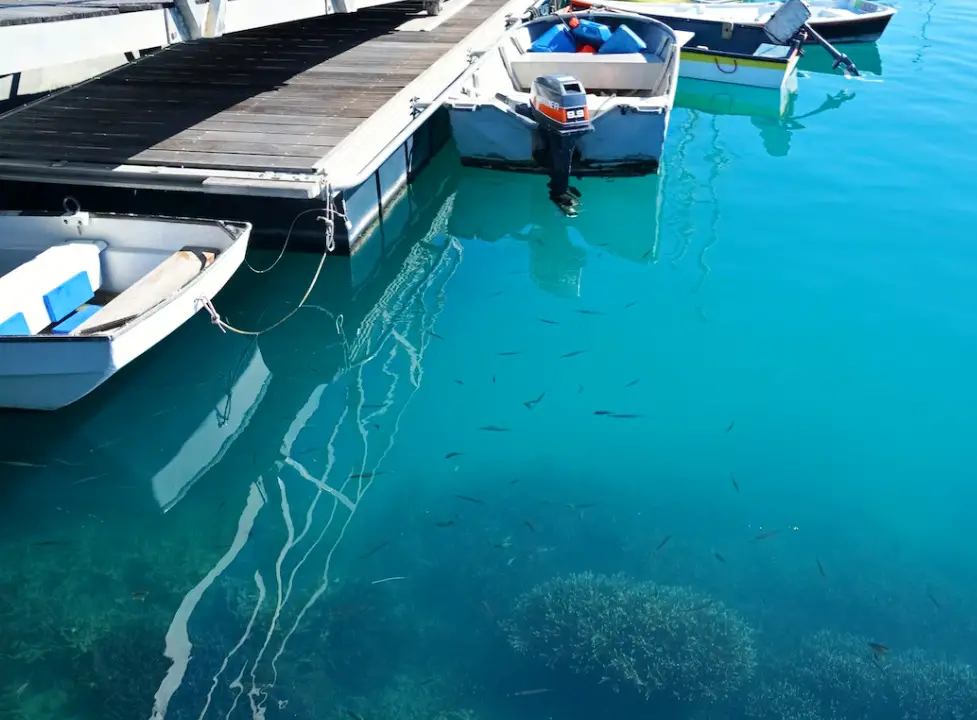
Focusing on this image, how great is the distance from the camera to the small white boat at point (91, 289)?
5.40m

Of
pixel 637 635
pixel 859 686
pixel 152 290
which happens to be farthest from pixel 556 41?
pixel 859 686

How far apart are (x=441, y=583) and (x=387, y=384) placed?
2.30 m

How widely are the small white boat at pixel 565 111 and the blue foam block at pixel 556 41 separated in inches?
18.5

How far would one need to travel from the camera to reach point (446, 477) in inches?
226

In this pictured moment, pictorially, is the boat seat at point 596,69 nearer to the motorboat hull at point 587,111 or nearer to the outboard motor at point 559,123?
the motorboat hull at point 587,111

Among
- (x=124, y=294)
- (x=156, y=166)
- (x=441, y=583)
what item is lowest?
(x=441, y=583)

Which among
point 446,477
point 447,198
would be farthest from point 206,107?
point 446,477

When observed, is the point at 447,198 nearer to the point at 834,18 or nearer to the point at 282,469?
the point at 282,469

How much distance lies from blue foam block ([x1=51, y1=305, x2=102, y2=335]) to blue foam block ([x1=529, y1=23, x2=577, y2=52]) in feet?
27.9

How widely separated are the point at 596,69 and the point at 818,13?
9.01 meters

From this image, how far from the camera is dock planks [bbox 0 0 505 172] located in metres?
7.68

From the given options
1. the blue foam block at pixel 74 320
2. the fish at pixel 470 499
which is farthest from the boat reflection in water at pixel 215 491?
the fish at pixel 470 499

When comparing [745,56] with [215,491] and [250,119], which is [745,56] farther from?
[215,491]

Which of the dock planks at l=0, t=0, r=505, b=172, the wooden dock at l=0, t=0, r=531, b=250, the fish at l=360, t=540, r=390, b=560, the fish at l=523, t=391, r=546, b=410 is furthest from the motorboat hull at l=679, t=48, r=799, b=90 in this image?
the fish at l=360, t=540, r=390, b=560
